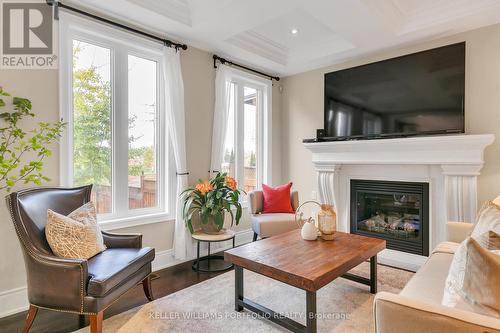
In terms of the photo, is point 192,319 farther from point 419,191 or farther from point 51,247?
point 419,191

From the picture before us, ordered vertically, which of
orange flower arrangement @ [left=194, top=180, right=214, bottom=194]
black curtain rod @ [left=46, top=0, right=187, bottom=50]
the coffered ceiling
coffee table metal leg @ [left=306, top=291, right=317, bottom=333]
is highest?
the coffered ceiling

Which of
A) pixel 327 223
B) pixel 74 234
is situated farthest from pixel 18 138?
pixel 327 223

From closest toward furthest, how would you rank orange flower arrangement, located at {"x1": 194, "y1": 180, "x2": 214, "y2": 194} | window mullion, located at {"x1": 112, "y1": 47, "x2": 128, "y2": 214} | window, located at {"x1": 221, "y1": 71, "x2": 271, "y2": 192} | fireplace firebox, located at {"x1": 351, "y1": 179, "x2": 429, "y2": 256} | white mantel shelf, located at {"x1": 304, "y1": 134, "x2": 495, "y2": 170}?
white mantel shelf, located at {"x1": 304, "y1": 134, "x2": 495, "y2": 170} → window mullion, located at {"x1": 112, "y1": 47, "x2": 128, "y2": 214} → orange flower arrangement, located at {"x1": 194, "y1": 180, "x2": 214, "y2": 194} → fireplace firebox, located at {"x1": 351, "y1": 179, "x2": 429, "y2": 256} → window, located at {"x1": 221, "y1": 71, "x2": 271, "y2": 192}

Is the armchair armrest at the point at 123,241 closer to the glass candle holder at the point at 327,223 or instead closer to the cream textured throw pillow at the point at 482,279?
the glass candle holder at the point at 327,223

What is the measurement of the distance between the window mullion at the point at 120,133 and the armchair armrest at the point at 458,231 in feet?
10.5

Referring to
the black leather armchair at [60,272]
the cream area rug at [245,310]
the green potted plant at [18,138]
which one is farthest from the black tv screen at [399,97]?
the green potted plant at [18,138]

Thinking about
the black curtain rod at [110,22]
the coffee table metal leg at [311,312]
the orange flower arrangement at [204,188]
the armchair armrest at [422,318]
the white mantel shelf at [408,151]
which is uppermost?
the black curtain rod at [110,22]

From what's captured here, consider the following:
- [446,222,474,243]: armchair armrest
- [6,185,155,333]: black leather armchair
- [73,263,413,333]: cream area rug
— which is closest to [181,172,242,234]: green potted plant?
[73,263,413,333]: cream area rug

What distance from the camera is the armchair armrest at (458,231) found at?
2.42 meters

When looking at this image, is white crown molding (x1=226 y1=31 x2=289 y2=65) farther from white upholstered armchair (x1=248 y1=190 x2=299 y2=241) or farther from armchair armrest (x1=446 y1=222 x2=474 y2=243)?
armchair armrest (x1=446 y1=222 x2=474 y2=243)

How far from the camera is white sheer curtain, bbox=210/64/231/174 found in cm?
384

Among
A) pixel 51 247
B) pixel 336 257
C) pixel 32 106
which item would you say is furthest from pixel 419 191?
pixel 32 106

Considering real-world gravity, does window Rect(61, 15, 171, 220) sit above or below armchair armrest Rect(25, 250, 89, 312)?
above

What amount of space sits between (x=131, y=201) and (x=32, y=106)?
4.25ft
